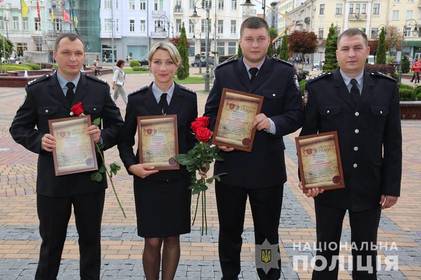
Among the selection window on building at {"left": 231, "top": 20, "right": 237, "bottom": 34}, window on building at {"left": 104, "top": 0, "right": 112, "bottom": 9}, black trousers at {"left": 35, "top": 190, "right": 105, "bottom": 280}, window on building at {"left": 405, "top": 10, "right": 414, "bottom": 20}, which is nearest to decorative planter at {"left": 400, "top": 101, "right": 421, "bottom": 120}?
black trousers at {"left": 35, "top": 190, "right": 105, "bottom": 280}

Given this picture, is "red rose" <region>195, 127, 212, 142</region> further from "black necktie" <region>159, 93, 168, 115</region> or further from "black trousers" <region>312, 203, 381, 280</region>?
"black trousers" <region>312, 203, 381, 280</region>

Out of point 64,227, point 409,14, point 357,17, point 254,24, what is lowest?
point 64,227

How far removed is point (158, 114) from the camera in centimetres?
323

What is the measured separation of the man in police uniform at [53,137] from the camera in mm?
3109

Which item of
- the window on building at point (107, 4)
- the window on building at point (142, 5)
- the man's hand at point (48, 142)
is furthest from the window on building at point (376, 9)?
the man's hand at point (48, 142)

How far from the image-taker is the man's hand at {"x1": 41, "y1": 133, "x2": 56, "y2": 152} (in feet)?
9.80

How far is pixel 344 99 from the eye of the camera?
3.08 m

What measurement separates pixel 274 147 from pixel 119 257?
197 cm

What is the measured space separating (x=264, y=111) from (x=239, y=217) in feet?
2.81

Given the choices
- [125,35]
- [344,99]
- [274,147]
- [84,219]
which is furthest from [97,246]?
[125,35]

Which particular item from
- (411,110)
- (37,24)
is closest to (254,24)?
(411,110)

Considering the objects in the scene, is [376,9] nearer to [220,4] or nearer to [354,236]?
[220,4]

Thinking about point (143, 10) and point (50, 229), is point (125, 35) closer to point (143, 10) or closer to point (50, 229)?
point (143, 10)

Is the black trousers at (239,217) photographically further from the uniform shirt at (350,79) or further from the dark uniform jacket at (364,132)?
the uniform shirt at (350,79)
